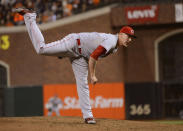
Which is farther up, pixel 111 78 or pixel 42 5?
pixel 42 5

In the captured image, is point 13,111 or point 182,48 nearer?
point 13,111

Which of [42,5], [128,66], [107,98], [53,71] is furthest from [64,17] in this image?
[107,98]

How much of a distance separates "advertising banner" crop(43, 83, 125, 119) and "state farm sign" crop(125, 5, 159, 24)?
349 cm

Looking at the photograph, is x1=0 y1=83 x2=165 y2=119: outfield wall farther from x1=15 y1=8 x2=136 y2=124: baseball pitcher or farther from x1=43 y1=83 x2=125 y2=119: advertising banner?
x1=15 y1=8 x2=136 y2=124: baseball pitcher

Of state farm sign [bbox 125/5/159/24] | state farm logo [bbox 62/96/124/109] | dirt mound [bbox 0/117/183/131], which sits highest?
state farm sign [bbox 125/5/159/24]

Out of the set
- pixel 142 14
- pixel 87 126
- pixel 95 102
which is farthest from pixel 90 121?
pixel 142 14

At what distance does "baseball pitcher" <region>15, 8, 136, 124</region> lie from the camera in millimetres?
7277

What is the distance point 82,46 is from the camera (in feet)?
25.0

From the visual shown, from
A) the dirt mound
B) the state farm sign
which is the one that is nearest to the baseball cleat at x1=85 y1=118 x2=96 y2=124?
the dirt mound

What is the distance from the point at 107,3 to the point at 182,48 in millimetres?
4093

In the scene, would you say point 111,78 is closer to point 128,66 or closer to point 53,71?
point 128,66

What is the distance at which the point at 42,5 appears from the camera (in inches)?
780

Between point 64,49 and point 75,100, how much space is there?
890cm

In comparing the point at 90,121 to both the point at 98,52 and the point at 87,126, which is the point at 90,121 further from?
the point at 98,52
